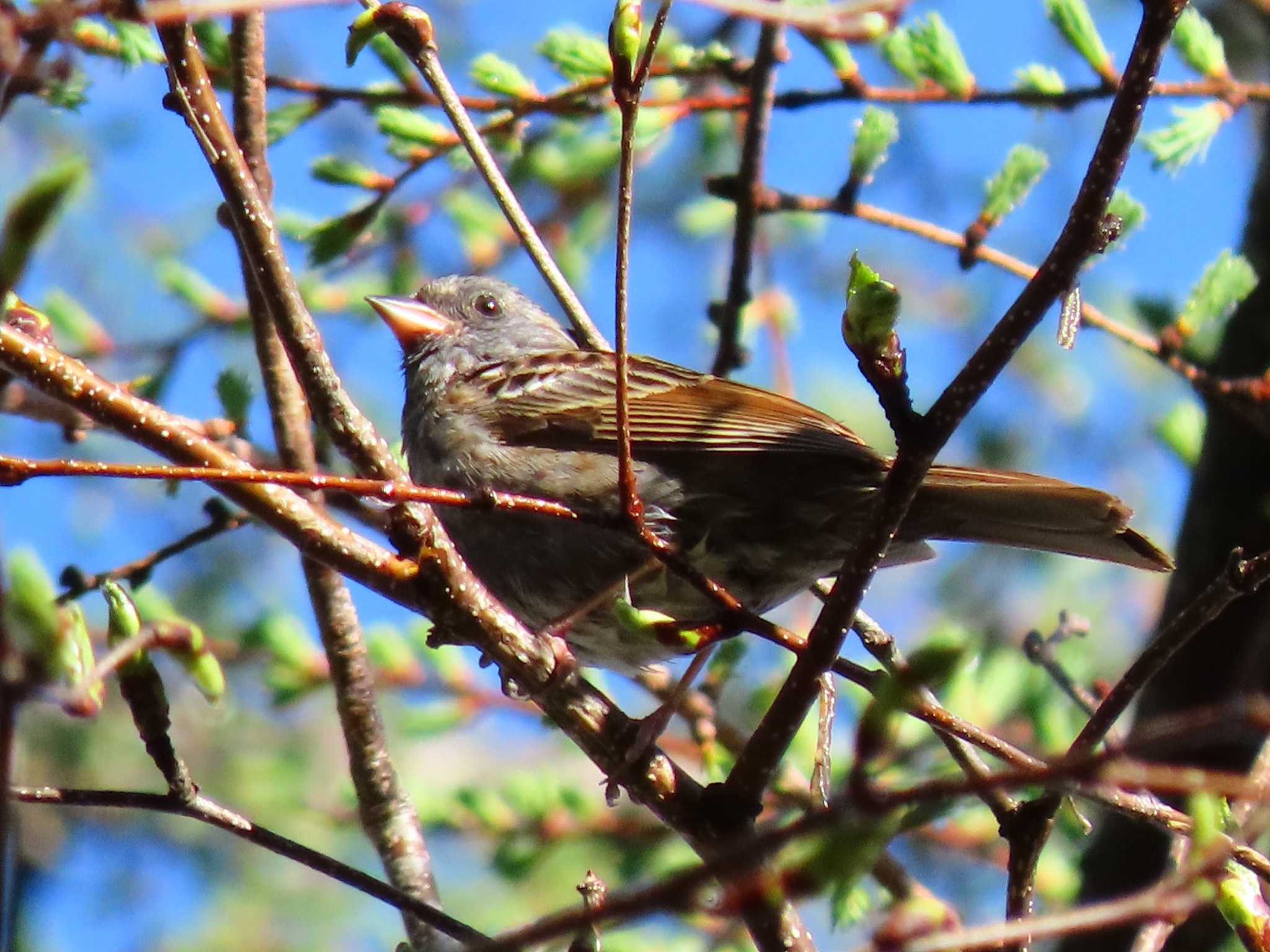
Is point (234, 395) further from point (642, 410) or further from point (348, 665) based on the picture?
point (642, 410)

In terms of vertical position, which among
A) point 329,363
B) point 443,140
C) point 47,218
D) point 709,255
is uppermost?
point 709,255

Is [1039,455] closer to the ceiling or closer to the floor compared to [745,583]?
closer to the ceiling

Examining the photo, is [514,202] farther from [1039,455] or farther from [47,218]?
[1039,455]

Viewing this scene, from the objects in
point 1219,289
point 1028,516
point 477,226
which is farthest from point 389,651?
point 1219,289

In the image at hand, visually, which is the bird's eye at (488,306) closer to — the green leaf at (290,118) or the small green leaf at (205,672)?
the green leaf at (290,118)

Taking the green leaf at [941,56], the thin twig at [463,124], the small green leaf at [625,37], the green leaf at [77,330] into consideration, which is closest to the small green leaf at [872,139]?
the green leaf at [941,56]

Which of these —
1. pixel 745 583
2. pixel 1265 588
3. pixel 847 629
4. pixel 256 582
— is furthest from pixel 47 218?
pixel 256 582

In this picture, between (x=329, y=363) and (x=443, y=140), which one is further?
(x=443, y=140)
